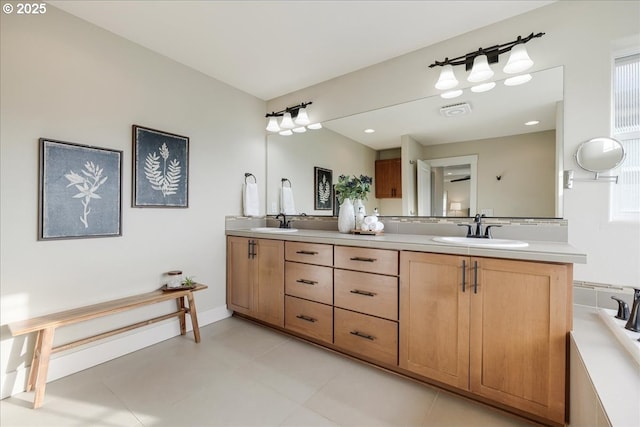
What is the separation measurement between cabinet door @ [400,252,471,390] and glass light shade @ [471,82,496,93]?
4.30 ft

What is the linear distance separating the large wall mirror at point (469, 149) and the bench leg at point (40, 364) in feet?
8.04

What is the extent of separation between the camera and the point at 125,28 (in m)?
2.11

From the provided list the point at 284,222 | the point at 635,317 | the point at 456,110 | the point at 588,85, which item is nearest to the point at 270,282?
the point at 284,222

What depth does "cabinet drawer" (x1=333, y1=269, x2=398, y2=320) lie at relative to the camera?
1.87 m

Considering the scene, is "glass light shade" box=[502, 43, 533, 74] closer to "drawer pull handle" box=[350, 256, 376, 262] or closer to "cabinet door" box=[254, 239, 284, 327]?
"drawer pull handle" box=[350, 256, 376, 262]

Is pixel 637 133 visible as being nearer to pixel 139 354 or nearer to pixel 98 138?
pixel 98 138

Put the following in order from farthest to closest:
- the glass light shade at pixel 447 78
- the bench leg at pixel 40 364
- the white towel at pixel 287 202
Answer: the white towel at pixel 287 202 < the glass light shade at pixel 447 78 < the bench leg at pixel 40 364

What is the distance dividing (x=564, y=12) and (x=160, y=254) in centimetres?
346

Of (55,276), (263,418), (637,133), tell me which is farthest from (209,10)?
(637,133)

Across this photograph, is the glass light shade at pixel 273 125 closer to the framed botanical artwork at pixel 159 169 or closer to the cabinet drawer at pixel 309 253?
the framed botanical artwork at pixel 159 169

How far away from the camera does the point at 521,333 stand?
4.73 feet

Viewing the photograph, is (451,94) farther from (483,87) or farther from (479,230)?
(479,230)

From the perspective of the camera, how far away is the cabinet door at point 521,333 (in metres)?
1.36

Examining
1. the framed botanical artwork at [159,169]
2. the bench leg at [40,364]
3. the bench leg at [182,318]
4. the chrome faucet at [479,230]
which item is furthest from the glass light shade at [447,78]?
the bench leg at [40,364]
